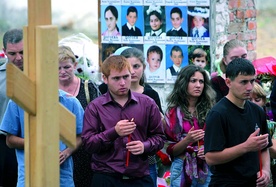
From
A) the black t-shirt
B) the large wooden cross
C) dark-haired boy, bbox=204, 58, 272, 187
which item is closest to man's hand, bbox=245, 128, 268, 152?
dark-haired boy, bbox=204, 58, 272, 187

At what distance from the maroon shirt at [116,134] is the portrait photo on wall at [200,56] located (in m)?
2.88

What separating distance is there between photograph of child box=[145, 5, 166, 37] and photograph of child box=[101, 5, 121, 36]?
0.36 metres

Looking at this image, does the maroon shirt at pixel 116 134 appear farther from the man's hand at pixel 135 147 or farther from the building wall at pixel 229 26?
the building wall at pixel 229 26

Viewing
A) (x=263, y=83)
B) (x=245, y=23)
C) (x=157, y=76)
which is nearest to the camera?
(x=263, y=83)

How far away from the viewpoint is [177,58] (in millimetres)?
9266

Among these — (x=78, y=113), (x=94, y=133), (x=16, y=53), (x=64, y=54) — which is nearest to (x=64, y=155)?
(x=94, y=133)

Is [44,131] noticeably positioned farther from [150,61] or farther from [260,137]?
[150,61]

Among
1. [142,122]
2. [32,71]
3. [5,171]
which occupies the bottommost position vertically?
[5,171]

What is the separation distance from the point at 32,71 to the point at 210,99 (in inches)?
131

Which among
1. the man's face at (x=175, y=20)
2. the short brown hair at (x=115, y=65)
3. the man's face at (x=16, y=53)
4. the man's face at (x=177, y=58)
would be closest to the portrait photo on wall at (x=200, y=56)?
the man's face at (x=177, y=58)

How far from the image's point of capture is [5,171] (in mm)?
6500

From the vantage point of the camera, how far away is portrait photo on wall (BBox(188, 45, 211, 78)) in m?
9.12

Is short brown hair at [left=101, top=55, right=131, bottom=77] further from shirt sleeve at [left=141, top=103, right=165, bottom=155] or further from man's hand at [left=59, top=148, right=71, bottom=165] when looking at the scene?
man's hand at [left=59, top=148, right=71, bottom=165]

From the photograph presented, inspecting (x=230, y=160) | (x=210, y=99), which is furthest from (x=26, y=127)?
(x=210, y=99)
